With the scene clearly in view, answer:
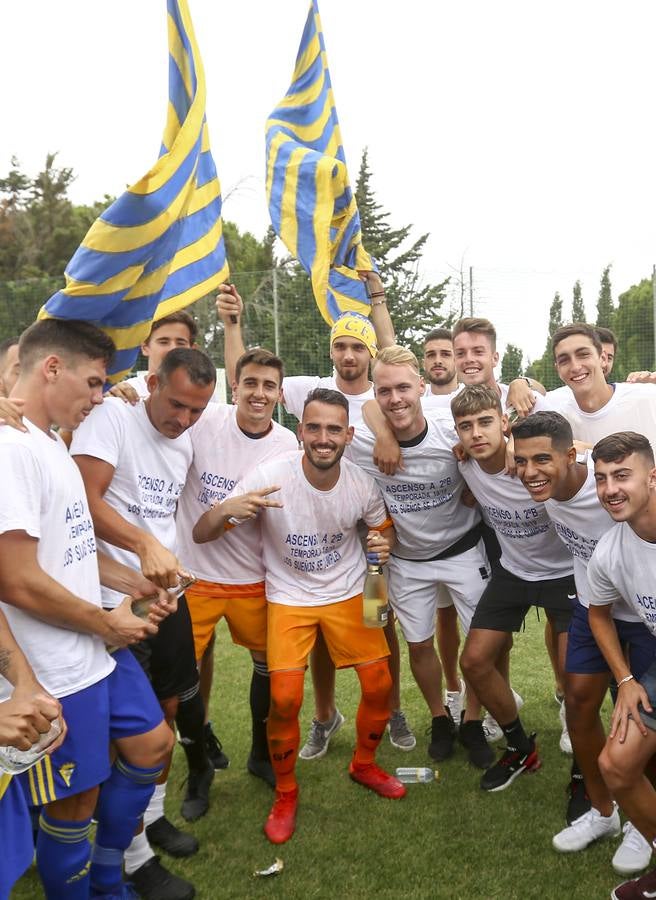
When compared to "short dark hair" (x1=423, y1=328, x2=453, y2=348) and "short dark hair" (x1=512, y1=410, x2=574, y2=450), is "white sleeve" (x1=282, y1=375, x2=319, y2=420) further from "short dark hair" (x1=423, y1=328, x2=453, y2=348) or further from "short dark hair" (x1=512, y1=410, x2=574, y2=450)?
"short dark hair" (x1=512, y1=410, x2=574, y2=450)

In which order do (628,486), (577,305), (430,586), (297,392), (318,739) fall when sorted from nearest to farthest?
1. (628,486)
2. (430,586)
3. (318,739)
4. (297,392)
5. (577,305)

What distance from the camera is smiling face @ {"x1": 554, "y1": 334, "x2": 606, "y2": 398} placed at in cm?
440

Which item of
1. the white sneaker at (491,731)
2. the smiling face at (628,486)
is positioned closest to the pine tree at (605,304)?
A: the white sneaker at (491,731)

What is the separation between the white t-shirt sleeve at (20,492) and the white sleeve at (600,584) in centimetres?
234

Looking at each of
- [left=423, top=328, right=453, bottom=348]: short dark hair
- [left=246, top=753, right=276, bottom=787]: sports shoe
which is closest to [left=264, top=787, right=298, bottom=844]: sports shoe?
[left=246, top=753, right=276, bottom=787]: sports shoe

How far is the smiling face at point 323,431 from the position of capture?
12.9ft

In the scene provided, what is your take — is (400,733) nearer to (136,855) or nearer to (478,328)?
(136,855)

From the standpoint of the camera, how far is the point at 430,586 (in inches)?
182

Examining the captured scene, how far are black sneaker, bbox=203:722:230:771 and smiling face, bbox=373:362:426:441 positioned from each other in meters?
2.24

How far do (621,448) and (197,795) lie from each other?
9.67ft

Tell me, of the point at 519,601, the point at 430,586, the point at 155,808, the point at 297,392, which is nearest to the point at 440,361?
the point at 297,392

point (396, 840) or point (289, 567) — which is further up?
point (289, 567)

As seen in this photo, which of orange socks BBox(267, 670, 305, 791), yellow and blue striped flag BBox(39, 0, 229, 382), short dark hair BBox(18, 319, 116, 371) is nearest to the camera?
short dark hair BBox(18, 319, 116, 371)

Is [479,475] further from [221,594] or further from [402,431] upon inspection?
[221,594]
